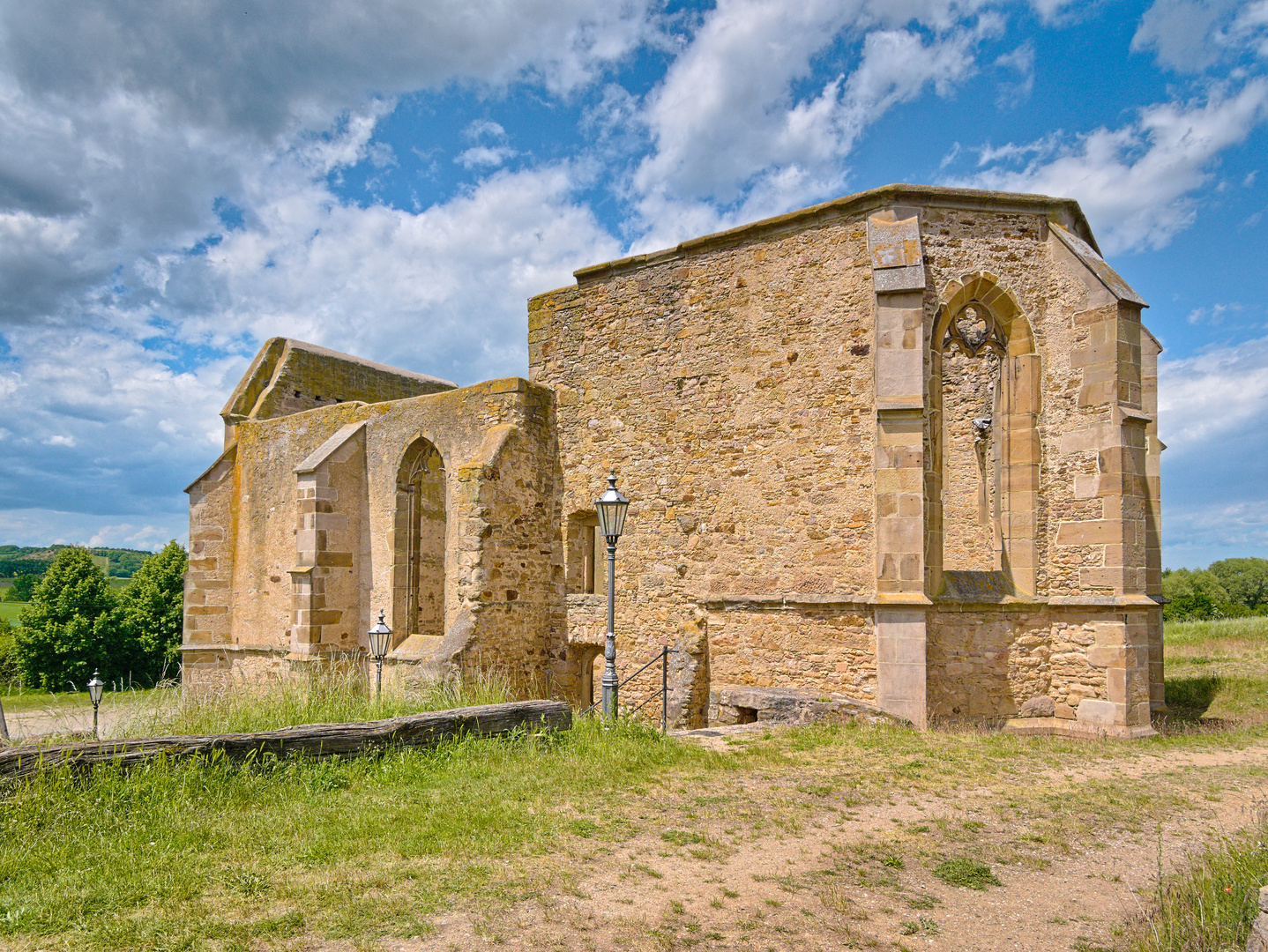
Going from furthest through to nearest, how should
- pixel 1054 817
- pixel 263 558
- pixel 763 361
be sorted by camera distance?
pixel 263 558, pixel 763 361, pixel 1054 817

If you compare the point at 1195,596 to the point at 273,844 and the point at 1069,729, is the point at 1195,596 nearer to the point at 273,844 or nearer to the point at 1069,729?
the point at 1069,729

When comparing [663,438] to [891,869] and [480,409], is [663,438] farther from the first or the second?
[891,869]

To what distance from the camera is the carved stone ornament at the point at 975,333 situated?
35.0 feet

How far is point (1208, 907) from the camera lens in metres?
3.77

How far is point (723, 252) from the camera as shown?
38.3 feet

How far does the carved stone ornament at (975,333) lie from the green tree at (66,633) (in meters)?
31.9

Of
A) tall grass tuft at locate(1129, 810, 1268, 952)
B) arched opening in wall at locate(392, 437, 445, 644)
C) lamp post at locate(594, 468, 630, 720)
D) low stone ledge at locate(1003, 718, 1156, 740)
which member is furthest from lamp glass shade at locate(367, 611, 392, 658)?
tall grass tuft at locate(1129, 810, 1268, 952)

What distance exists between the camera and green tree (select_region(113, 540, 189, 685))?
30.9 metres

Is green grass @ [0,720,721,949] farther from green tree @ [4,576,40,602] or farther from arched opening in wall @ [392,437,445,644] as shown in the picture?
green tree @ [4,576,40,602]

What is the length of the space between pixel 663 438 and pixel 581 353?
2137 mm

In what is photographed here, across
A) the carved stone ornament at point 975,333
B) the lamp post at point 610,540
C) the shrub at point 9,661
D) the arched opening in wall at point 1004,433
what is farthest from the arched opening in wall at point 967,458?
the shrub at point 9,661

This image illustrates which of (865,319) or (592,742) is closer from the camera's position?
(592,742)

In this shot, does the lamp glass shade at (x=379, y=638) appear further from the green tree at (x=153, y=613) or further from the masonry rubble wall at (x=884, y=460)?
the green tree at (x=153, y=613)

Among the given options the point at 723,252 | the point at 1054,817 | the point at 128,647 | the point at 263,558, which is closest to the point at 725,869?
the point at 1054,817
